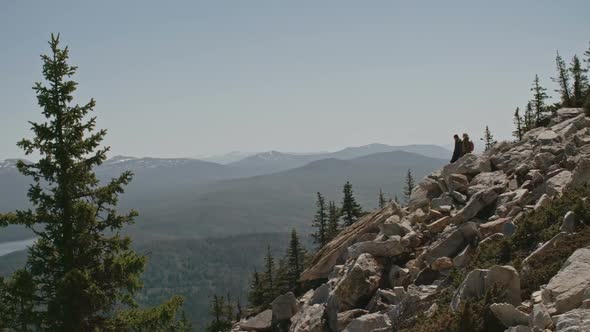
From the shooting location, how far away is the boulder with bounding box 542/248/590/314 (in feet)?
34.6

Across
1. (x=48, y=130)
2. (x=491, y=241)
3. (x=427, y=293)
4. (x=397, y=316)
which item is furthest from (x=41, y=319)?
(x=491, y=241)

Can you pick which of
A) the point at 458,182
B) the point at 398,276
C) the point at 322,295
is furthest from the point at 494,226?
the point at 322,295

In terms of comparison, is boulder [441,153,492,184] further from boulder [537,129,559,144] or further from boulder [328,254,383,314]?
boulder [328,254,383,314]

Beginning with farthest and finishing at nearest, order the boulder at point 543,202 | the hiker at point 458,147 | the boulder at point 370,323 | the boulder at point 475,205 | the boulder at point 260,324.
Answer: the hiker at point 458,147 < the boulder at point 260,324 < the boulder at point 475,205 < the boulder at point 543,202 < the boulder at point 370,323

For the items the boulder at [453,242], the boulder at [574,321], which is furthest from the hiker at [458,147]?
the boulder at [574,321]

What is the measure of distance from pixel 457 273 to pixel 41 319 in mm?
14769

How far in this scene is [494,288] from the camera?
12648mm

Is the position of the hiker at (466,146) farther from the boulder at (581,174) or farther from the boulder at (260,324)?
the boulder at (260,324)

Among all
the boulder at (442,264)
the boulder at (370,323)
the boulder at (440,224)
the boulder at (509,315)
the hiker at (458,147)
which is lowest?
the boulder at (370,323)

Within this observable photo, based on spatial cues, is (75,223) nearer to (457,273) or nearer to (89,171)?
(89,171)

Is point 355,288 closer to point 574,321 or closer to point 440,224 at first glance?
point 440,224

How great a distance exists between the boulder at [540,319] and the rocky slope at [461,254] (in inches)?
0.9

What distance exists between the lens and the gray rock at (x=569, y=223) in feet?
49.5

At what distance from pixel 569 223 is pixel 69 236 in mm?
17061
